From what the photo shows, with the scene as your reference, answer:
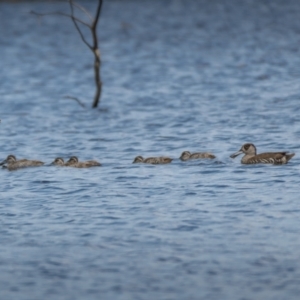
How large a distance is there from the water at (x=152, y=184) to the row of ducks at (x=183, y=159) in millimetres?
247

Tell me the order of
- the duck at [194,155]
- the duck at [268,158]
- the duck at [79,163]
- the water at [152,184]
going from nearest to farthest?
1. the water at [152,184]
2. the duck at [268,158]
3. the duck at [79,163]
4. the duck at [194,155]

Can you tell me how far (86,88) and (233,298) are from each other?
Answer: 2587 cm

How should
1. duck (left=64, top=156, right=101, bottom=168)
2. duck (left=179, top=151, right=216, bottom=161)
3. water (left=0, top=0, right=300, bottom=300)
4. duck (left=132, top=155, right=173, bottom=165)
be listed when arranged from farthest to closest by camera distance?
duck (left=179, top=151, right=216, bottom=161) → duck (left=132, top=155, right=173, bottom=165) → duck (left=64, top=156, right=101, bottom=168) → water (left=0, top=0, right=300, bottom=300)

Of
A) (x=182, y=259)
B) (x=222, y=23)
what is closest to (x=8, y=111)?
(x=182, y=259)

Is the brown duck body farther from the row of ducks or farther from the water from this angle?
the water

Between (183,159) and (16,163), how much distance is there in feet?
10.9

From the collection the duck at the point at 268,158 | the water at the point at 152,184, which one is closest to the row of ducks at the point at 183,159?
the duck at the point at 268,158

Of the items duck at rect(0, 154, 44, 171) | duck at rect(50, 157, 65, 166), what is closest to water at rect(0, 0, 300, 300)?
duck at rect(50, 157, 65, 166)

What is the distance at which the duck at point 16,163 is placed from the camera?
2033 centimetres

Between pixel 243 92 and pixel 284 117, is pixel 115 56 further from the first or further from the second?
pixel 284 117

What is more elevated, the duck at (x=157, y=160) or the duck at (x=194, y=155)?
the duck at (x=194, y=155)

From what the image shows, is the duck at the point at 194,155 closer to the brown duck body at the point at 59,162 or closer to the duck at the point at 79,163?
the duck at the point at 79,163

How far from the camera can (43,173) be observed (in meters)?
19.7

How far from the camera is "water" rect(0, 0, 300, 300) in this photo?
12586mm
